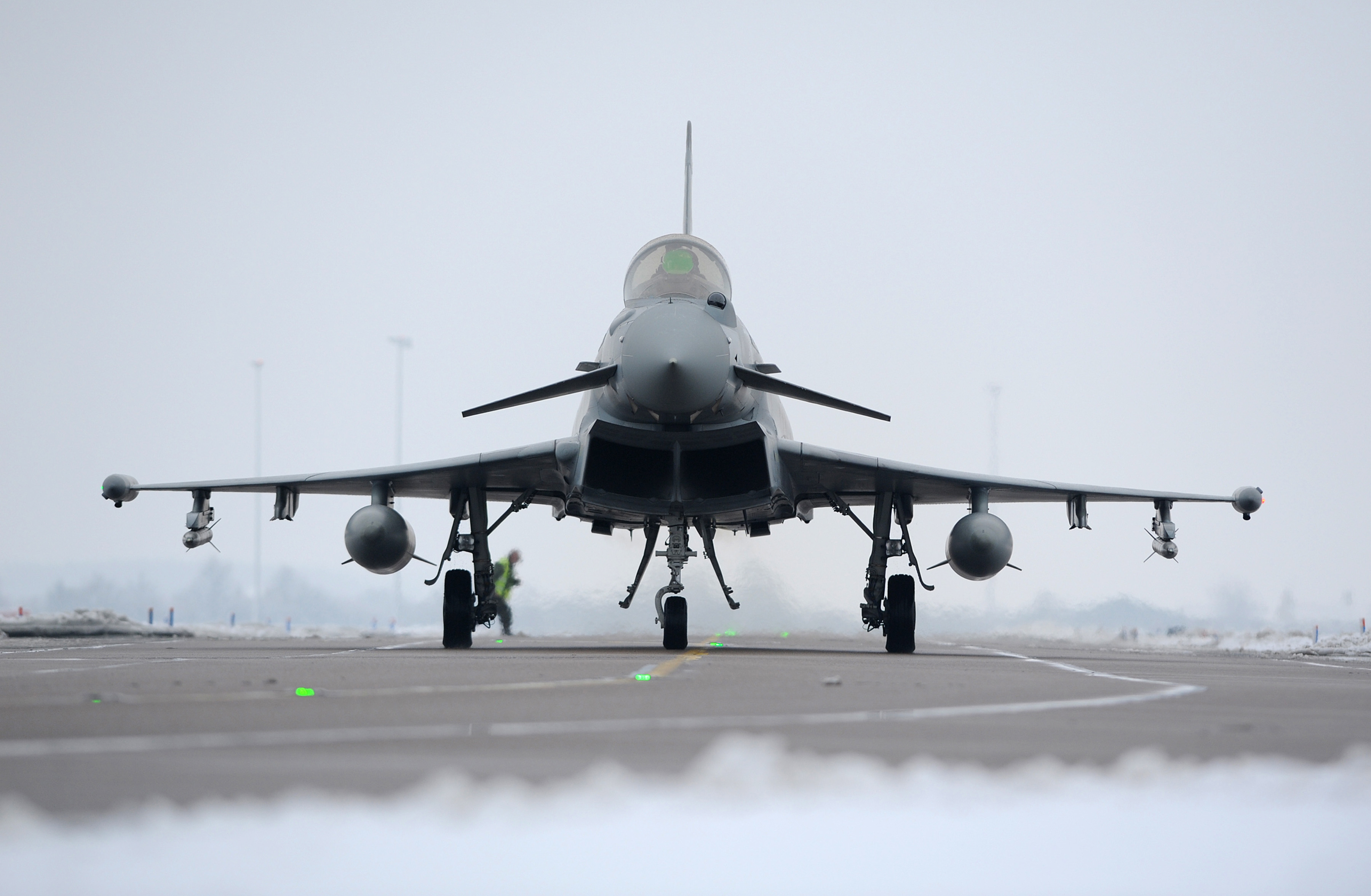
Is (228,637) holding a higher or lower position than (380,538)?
lower

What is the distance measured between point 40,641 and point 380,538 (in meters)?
6.18

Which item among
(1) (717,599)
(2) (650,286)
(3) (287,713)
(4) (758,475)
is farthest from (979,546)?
(3) (287,713)

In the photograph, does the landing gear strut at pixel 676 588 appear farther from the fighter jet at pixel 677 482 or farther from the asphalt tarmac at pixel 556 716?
the asphalt tarmac at pixel 556 716

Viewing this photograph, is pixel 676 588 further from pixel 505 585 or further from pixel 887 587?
pixel 505 585

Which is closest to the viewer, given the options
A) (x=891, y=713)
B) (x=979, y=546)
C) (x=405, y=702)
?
(x=891, y=713)

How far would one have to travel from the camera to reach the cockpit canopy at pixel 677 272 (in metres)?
14.2

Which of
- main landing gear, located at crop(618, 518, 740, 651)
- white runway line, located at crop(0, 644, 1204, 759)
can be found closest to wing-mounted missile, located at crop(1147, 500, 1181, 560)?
main landing gear, located at crop(618, 518, 740, 651)

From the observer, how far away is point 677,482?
13820mm

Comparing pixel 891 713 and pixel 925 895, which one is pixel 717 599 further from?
pixel 925 895

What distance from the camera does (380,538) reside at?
616 inches

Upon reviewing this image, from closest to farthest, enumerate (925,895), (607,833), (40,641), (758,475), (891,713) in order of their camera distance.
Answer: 1. (925,895)
2. (607,833)
3. (891,713)
4. (758,475)
5. (40,641)

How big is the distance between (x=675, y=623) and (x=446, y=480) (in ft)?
13.3

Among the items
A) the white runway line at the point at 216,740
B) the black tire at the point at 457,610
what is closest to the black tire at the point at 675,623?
the black tire at the point at 457,610

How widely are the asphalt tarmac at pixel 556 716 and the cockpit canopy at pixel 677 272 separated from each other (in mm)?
4585
